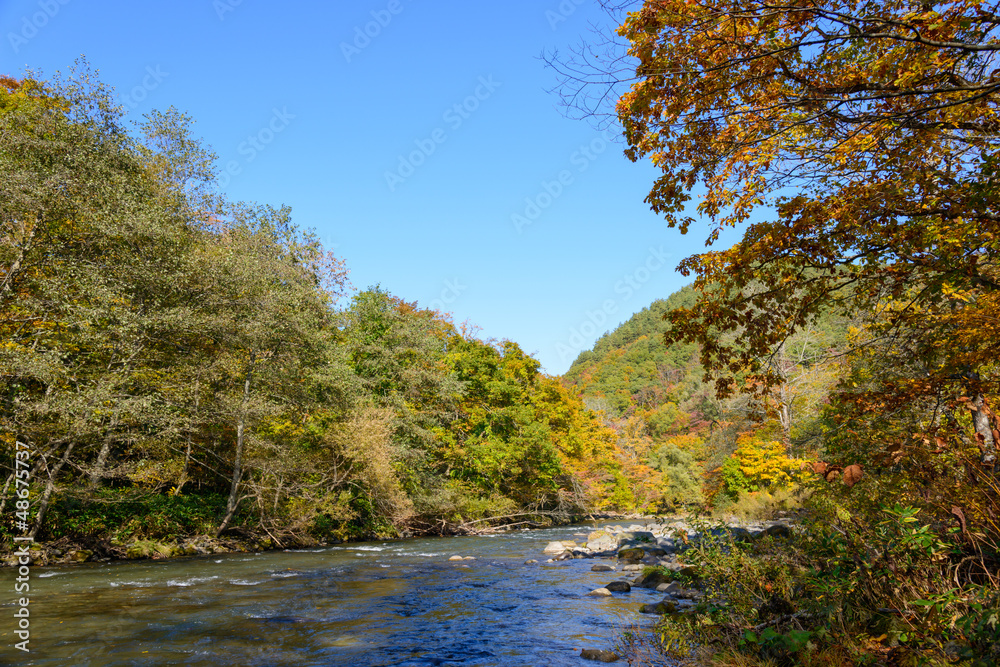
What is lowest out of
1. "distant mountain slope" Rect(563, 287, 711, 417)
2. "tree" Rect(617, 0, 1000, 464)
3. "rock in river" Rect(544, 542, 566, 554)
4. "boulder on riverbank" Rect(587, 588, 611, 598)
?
"rock in river" Rect(544, 542, 566, 554)

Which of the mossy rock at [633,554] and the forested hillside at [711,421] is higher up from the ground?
the forested hillside at [711,421]

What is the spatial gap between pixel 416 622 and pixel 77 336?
11.5 m

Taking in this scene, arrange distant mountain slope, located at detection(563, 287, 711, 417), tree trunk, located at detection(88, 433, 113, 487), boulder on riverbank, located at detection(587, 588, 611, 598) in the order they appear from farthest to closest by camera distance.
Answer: distant mountain slope, located at detection(563, 287, 711, 417) → tree trunk, located at detection(88, 433, 113, 487) → boulder on riverbank, located at detection(587, 588, 611, 598)

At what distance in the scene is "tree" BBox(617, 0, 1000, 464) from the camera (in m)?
3.89

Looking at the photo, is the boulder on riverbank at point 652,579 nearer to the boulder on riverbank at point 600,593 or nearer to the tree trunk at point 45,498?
the boulder on riverbank at point 600,593

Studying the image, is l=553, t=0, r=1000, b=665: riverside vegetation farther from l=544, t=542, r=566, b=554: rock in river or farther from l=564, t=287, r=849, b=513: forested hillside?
l=544, t=542, r=566, b=554: rock in river

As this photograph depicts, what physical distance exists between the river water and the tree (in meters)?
4.33

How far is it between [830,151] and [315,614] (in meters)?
9.22

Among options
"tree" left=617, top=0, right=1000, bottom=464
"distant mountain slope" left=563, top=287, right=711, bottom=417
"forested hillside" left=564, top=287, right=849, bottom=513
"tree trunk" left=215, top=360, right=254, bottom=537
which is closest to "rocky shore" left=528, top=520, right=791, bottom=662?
"forested hillside" left=564, top=287, right=849, bottom=513

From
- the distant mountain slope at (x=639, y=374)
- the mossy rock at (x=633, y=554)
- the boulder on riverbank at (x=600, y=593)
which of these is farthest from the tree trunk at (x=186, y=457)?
the distant mountain slope at (x=639, y=374)

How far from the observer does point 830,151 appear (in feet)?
15.7

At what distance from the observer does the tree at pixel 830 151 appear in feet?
12.8

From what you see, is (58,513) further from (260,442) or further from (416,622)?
(416,622)

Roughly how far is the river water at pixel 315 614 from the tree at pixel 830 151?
4.33 m
